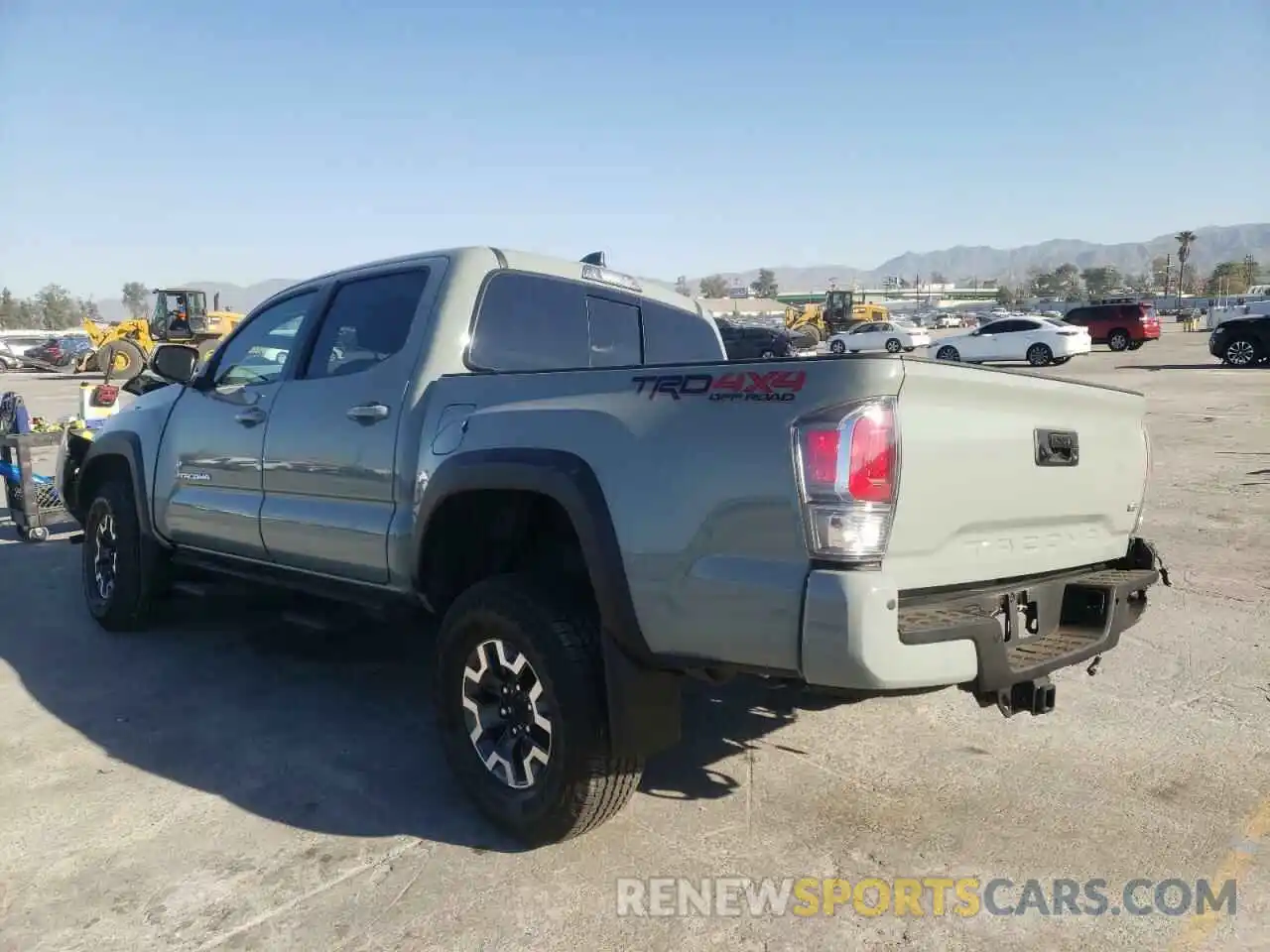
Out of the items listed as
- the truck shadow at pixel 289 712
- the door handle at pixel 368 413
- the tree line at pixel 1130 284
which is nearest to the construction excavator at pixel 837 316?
the truck shadow at pixel 289 712

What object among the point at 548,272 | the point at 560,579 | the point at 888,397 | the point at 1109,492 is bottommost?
the point at 560,579

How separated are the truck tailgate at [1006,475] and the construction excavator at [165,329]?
89.3 ft

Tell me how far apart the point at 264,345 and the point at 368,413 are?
1.39 meters

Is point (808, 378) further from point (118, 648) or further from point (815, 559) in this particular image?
point (118, 648)

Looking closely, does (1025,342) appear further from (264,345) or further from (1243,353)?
(264,345)

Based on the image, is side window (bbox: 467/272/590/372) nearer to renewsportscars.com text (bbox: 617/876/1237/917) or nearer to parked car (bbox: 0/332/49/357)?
renewsportscars.com text (bbox: 617/876/1237/917)

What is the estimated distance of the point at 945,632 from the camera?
2547 mm

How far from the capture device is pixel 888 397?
99.7 inches

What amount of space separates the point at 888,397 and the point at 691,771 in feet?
6.26

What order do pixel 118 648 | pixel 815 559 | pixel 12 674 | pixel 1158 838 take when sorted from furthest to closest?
pixel 118 648
pixel 12 674
pixel 1158 838
pixel 815 559

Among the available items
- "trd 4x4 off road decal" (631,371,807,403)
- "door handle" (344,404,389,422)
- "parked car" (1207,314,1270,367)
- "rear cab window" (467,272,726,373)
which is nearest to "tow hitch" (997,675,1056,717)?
"trd 4x4 off road decal" (631,371,807,403)

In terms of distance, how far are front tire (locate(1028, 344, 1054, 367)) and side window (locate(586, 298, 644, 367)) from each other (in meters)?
27.2

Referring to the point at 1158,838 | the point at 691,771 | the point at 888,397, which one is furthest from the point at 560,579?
the point at 1158,838

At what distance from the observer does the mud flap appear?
114 inches
